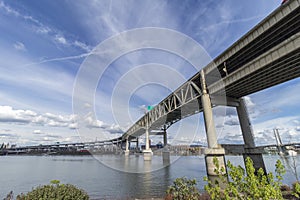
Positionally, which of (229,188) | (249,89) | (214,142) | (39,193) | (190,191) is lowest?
(190,191)

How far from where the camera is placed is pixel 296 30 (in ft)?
75.2

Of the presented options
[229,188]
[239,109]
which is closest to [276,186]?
[229,188]

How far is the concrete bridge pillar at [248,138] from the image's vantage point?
3325 centimetres

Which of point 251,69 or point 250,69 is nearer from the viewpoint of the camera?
point 251,69

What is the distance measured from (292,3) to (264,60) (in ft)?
22.3

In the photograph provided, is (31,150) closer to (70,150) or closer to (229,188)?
(70,150)

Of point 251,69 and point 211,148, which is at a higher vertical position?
point 251,69

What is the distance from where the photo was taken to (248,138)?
35281 mm

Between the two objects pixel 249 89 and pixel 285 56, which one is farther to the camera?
pixel 249 89

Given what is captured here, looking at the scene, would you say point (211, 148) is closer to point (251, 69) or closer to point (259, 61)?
point (251, 69)

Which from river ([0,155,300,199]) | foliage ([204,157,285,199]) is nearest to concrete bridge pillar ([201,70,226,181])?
river ([0,155,300,199])

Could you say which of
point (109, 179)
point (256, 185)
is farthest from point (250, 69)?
point (109, 179)

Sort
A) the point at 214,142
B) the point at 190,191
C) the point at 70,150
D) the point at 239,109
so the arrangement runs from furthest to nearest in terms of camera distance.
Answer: the point at 70,150
the point at 239,109
the point at 214,142
the point at 190,191

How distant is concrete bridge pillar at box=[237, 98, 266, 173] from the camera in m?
33.2
